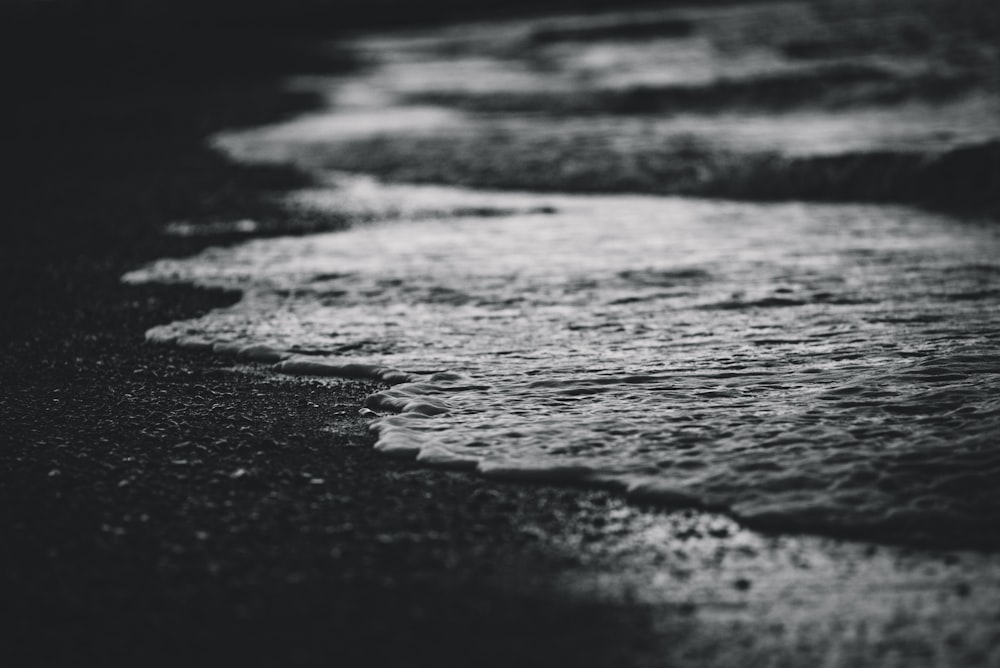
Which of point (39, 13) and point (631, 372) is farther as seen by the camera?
point (39, 13)

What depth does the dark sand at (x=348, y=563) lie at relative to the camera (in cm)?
225

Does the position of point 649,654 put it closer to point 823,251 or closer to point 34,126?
point 823,251

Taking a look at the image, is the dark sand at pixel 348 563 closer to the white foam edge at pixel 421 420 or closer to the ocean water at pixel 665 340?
the white foam edge at pixel 421 420

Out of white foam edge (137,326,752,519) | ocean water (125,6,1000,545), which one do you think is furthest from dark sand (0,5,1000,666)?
ocean water (125,6,1000,545)

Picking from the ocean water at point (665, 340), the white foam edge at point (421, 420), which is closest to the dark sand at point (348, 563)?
the white foam edge at point (421, 420)

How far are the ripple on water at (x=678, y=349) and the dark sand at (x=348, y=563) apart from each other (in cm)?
21

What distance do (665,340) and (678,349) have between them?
0.16 meters

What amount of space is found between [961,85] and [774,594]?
1327 cm

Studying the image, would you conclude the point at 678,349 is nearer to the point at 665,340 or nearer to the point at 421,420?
the point at 665,340

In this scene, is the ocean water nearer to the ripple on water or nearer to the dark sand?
the ripple on water

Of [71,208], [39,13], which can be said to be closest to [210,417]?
[71,208]

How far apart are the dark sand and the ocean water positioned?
207 millimetres

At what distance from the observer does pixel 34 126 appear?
16.1m

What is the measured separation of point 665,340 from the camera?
446cm
